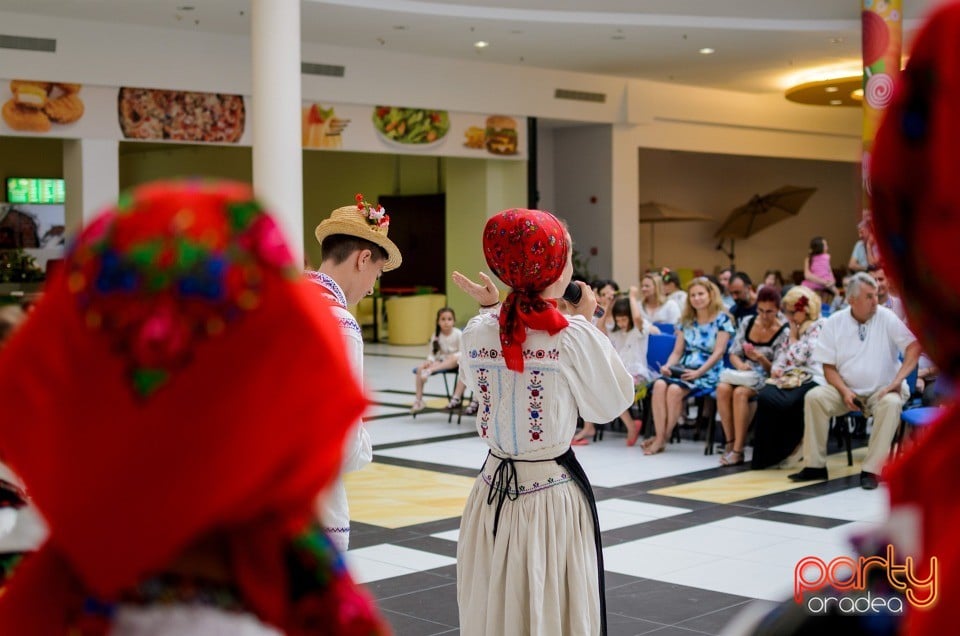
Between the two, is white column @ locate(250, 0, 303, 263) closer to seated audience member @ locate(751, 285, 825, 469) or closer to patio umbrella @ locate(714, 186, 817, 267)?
seated audience member @ locate(751, 285, 825, 469)

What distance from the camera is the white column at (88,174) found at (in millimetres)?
15492

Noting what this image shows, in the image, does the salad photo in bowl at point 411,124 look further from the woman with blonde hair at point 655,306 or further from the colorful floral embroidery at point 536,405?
A: the colorful floral embroidery at point 536,405

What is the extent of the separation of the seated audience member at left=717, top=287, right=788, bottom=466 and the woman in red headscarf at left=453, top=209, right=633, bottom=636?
5115mm

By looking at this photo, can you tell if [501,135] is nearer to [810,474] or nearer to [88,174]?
[88,174]

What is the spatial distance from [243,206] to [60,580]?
19.4 inches

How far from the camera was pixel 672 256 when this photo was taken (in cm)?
2572

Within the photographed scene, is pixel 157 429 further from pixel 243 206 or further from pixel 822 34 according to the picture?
pixel 822 34

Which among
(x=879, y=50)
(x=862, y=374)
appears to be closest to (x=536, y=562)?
(x=862, y=374)

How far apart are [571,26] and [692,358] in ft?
26.4

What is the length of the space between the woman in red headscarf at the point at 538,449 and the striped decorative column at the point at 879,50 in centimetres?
1259

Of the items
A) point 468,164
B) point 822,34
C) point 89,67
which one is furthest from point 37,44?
point 822,34

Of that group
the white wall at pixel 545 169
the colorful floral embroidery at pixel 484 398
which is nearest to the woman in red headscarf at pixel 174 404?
the colorful floral embroidery at pixel 484 398

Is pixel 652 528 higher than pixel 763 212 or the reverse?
the reverse

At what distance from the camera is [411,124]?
60.5ft
